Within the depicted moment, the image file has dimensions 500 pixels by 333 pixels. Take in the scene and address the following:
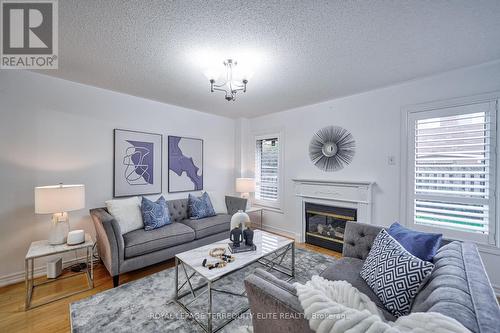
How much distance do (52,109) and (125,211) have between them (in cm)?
158

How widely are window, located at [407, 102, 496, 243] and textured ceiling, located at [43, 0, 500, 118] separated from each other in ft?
1.96

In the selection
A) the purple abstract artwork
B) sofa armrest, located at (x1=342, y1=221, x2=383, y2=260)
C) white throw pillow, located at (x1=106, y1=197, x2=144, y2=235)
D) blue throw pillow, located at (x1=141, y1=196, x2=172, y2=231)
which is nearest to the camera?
sofa armrest, located at (x1=342, y1=221, x2=383, y2=260)

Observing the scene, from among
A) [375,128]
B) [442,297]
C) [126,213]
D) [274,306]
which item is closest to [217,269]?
[274,306]

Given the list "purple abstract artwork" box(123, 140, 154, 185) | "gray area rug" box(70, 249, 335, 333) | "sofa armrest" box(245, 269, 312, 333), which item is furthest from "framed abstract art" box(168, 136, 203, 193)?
"sofa armrest" box(245, 269, 312, 333)

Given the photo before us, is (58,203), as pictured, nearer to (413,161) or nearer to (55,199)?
(55,199)

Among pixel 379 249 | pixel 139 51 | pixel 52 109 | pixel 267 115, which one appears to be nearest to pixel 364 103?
pixel 267 115

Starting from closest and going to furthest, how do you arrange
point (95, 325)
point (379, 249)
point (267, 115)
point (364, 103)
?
point (379, 249) < point (95, 325) < point (364, 103) < point (267, 115)

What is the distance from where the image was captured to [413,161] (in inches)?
107

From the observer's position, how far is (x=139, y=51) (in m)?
2.03

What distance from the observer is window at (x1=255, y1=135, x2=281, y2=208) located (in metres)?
4.32

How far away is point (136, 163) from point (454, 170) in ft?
14.1

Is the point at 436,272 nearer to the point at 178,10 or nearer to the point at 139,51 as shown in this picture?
the point at 178,10

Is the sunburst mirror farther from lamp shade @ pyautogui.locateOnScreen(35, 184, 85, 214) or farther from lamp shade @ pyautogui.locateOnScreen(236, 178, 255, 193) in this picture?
lamp shade @ pyautogui.locateOnScreen(35, 184, 85, 214)

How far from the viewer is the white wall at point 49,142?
7.80 ft
